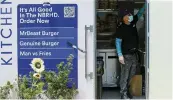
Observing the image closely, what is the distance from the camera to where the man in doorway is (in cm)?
581

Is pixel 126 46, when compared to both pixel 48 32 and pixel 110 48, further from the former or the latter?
pixel 48 32

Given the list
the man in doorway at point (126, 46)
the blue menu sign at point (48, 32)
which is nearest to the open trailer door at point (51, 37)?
the blue menu sign at point (48, 32)

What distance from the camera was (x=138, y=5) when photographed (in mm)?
6773

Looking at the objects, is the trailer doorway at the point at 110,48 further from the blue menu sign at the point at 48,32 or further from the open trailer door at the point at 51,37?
the blue menu sign at the point at 48,32

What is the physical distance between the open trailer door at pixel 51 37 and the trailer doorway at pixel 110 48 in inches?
31.8

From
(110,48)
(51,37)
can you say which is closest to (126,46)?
(110,48)

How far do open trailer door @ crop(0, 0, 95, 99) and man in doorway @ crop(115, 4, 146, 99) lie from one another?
0.72 meters

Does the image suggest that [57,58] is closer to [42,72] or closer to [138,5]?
[42,72]

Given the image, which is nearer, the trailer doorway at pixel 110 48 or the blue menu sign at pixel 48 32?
the blue menu sign at pixel 48 32

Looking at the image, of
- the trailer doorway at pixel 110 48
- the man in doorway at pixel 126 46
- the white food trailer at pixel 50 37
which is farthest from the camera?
the trailer doorway at pixel 110 48

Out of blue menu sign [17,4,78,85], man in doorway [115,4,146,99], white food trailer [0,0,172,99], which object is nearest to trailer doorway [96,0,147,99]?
man in doorway [115,4,146,99]

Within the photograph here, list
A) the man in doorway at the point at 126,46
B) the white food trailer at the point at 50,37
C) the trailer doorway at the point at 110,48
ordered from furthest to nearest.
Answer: the trailer doorway at the point at 110,48 → the man in doorway at the point at 126,46 → the white food trailer at the point at 50,37

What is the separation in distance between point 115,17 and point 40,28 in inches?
79.6

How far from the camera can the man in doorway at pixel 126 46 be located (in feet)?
19.1
